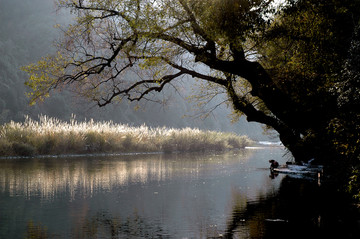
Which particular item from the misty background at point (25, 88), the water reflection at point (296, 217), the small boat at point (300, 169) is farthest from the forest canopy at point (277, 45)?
the misty background at point (25, 88)

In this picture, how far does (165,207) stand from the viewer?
11.3m

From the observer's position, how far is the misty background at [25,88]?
6278cm

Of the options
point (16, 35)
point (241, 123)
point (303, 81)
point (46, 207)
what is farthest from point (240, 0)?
point (241, 123)

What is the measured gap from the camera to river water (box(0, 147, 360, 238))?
Result: 8711 mm

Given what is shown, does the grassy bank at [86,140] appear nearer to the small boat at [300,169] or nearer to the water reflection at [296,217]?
the small boat at [300,169]

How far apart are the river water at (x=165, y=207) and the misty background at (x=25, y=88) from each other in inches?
1473

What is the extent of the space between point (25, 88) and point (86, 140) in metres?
37.8

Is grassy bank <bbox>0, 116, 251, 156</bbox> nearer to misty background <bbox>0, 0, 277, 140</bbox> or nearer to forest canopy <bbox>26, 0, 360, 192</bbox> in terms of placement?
forest canopy <bbox>26, 0, 360, 192</bbox>

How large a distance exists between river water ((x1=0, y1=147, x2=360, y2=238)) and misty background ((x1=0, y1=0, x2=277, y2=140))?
123ft

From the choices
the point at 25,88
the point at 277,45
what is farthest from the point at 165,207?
the point at 25,88

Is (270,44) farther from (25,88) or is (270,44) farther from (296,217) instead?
(25,88)

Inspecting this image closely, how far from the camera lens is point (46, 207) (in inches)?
435

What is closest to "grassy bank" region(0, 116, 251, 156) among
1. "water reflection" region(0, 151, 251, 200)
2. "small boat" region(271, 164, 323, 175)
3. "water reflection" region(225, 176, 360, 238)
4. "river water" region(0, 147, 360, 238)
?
"water reflection" region(0, 151, 251, 200)

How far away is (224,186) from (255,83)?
365 cm
